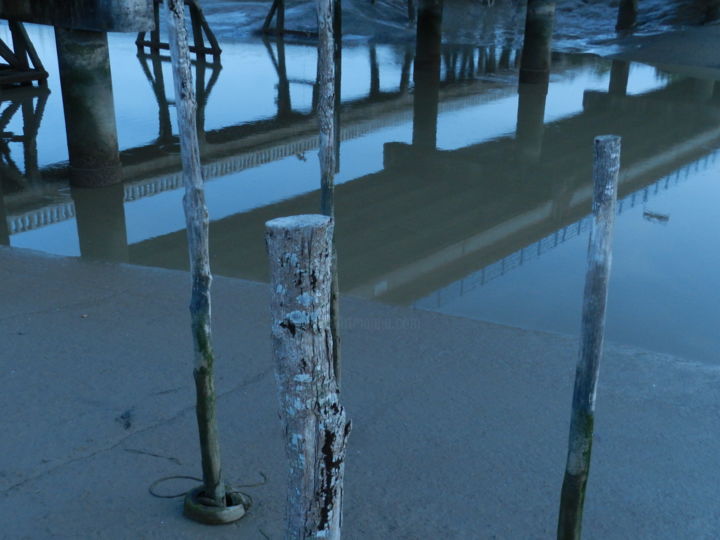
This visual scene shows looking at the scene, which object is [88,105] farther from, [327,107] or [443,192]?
[327,107]

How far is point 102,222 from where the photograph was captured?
10883 mm

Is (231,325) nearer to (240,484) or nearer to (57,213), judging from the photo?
(240,484)

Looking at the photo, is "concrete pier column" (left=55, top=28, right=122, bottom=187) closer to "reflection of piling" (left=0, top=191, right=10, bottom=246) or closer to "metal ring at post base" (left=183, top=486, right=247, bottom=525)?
"reflection of piling" (left=0, top=191, right=10, bottom=246)

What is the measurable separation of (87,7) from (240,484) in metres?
7.94

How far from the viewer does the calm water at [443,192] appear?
9055 mm

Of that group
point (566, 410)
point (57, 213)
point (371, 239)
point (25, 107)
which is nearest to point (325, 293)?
point (566, 410)

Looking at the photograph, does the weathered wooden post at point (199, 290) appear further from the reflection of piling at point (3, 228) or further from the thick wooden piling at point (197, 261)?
the reflection of piling at point (3, 228)

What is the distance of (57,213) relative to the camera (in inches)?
428

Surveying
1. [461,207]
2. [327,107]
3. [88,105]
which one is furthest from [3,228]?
[327,107]

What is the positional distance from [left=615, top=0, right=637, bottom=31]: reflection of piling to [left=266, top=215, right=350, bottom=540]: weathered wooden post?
32057 millimetres

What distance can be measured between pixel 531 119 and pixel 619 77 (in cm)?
657

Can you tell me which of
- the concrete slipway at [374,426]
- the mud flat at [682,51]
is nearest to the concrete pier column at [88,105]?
the concrete slipway at [374,426]

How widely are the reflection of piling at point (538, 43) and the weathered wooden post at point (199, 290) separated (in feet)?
59.2

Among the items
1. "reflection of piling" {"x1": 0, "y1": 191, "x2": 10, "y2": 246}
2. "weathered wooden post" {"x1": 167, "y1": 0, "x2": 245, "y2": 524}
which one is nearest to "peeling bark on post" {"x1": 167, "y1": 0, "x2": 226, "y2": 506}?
"weathered wooden post" {"x1": 167, "y1": 0, "x2": 245, "y2": 524}
